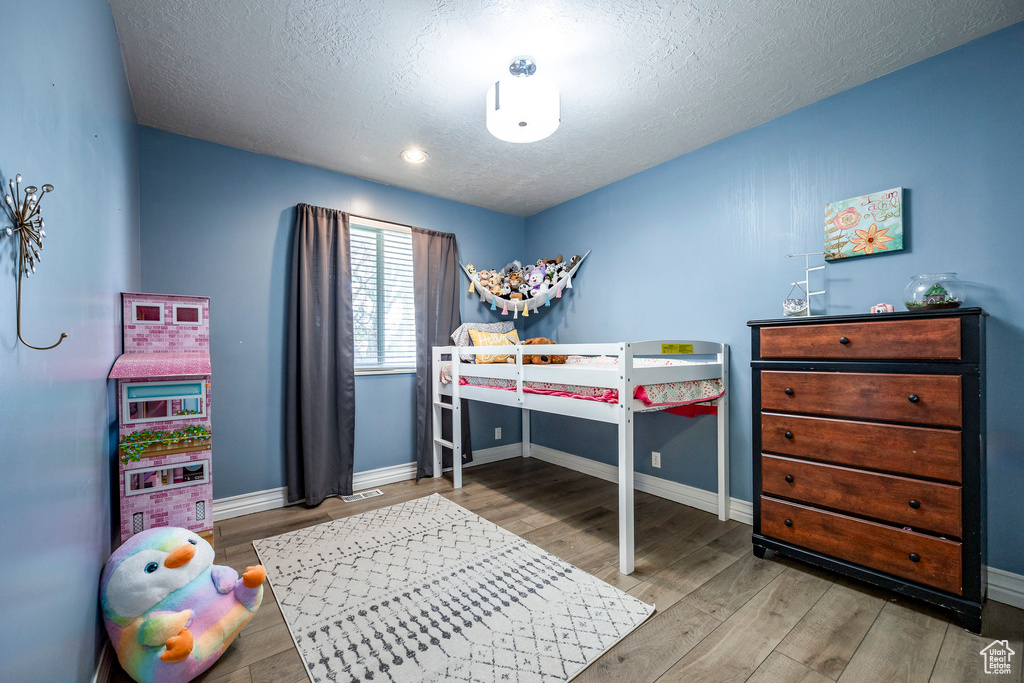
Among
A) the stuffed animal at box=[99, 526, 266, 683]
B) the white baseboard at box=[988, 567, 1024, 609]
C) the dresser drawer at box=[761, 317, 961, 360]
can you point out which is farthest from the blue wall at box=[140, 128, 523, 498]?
the white baseboard at box=[988, 567, 1024, 609]

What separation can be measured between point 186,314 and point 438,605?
1807 millimetres

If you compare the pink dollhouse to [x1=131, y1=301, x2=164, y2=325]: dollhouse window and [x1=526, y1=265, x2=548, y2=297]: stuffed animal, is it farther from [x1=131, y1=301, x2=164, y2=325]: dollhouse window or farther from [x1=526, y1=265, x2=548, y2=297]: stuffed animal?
[x1=526, y1=265, x2=548, y2=297]: stuffed animal

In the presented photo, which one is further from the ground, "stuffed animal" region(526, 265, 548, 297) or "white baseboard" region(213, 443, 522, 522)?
"stuffed animal" region(526, 265, 548, 297)

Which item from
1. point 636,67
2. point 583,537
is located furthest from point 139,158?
point 583,537

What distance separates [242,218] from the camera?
2.81m

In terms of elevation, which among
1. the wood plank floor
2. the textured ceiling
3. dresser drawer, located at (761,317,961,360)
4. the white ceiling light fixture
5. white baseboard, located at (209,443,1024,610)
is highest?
the textured ceiling

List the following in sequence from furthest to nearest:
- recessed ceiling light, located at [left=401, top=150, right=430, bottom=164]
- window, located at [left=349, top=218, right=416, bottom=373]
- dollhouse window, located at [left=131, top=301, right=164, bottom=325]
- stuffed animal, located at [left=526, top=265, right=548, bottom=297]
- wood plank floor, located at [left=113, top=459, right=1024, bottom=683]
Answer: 1. stuffed animal, located at [left=526, top=265, right=548, bottom=297]
2. window, located at [left=349, top=218, right=416, bottom=373]
3. recessed ceiling light, located at [left=401, top=150, right=430, bottom=164]
4. dollhouse window, located at [left=131, top=301, right=164, bottom=325]
5. wood plank floor, located at [left=113, top=459, right=1024, bottom=683]

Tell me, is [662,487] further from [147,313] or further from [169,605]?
[147,313]

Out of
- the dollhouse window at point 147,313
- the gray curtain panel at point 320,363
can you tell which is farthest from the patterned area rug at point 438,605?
the dollhouse window at point 147,313

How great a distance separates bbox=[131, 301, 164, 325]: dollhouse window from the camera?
2.00 meters

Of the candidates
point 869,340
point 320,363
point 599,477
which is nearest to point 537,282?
point 599,477

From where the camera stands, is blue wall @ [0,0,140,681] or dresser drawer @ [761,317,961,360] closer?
blue wall @ [0,0,140,681]

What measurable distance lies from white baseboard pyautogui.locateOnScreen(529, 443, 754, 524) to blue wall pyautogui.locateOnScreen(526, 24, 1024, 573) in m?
0.07

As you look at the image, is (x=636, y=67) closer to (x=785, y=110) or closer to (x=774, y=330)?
(x=785, y=110)
